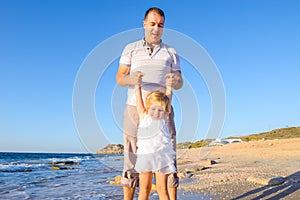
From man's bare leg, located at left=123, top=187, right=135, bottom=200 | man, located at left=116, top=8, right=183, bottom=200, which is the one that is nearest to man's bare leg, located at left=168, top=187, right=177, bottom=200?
man, located at left=116, top=8, right=183, bottom=200

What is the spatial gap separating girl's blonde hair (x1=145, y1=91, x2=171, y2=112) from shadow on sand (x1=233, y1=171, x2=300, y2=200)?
278 centimetres

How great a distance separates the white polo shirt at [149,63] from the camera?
11.2 feet

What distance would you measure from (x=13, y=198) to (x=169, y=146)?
4955 millimetres

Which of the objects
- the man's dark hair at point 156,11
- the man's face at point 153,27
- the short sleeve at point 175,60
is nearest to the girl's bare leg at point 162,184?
the short sleeve at point 175,60

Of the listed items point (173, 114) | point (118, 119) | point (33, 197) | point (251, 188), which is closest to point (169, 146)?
point (173, 114)

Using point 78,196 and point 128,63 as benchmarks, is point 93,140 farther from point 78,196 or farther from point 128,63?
point 78,196

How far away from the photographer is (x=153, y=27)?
3.48 metres

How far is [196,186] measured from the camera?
22.4 ft

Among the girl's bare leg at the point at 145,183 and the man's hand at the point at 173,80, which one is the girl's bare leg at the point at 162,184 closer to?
the girl's bare leg at the point at 145,183

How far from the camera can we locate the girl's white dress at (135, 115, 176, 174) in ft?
10.9

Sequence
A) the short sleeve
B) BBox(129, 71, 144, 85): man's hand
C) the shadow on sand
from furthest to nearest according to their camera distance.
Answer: the shadow on sand
the short sleeve
BBox(129, 71, 144, 85): man's hand

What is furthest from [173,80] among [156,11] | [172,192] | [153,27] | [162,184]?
[172,192]

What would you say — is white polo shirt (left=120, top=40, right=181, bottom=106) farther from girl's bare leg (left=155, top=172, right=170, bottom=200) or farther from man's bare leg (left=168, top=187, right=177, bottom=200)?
man's bare leg (left=168, top=187, right=177, bottom=200)

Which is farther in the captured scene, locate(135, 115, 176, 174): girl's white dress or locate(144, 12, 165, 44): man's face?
locate(144, 12, 165, 44): man's face
